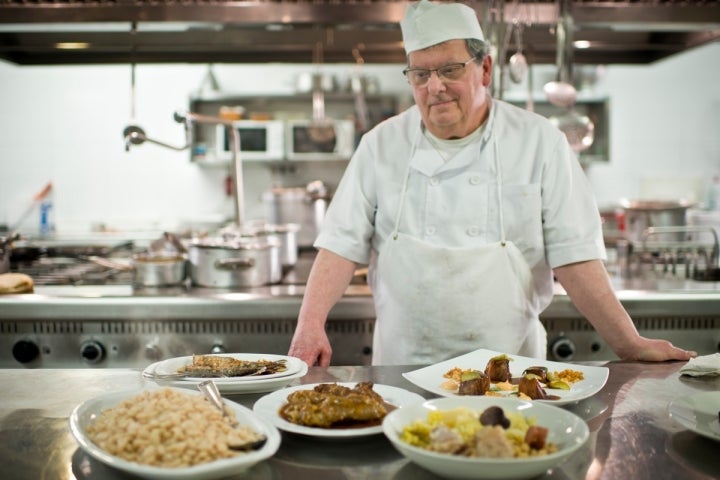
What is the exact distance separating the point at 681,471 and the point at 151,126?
7.74 meters

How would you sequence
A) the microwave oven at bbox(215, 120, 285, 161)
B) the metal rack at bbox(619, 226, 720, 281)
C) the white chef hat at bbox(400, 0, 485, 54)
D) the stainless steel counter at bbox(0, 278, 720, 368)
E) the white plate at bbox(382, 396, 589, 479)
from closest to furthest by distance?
the white plate at bbox(382, 396, 589, 479), the white chef hat at bbox(400, 0, 485, 54), the stainless steel counter at bbox(0, 278, 720, 368), the metal rack at bbox(619, 226, 720, 281), the microwave oven at bbox(215, 120, 285, 161)

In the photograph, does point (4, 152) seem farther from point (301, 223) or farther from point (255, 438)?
point (255, 438)

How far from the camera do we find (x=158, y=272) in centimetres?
320

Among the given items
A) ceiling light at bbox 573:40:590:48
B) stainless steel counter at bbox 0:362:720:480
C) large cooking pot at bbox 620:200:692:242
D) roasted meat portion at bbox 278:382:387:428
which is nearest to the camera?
stainless steel counter at bbox 0:362:720:480

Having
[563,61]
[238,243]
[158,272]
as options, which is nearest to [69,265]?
[158,272]

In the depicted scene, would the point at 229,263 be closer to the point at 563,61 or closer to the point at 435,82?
the point at 435,82

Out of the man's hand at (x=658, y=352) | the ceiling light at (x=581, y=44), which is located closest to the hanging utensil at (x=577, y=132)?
the ceiling light at (x=581, y=44)

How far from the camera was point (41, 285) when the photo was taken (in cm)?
330

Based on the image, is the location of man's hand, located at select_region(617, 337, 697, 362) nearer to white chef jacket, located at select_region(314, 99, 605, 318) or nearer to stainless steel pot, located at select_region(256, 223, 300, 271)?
white chef jacket, located at select_region(314, 99, 605, 318)

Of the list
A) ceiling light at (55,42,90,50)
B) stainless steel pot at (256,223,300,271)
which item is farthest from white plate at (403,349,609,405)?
ceiling light at (55,42,90,50)

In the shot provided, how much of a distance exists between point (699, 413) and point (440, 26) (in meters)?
1.37

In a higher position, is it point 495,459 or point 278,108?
point 278,108

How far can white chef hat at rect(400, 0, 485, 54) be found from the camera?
2.25 meters

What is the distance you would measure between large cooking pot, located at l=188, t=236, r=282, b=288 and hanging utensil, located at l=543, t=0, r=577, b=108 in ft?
5.62
